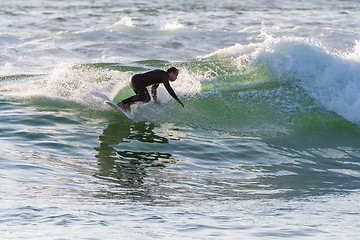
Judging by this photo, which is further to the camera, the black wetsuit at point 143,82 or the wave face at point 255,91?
the wave face at point 255,91

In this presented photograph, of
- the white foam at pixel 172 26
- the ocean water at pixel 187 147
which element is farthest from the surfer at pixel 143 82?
the white foam at pixel 172 26

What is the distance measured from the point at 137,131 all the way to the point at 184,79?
2.50 metres

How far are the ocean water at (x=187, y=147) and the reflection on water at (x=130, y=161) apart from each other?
28 millimetres

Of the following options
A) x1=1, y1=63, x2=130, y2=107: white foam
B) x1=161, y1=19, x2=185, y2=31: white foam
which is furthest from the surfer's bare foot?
x1=161, y1=19, x2=185, y2=31: white foam

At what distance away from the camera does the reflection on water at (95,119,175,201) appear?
6818 millimetres

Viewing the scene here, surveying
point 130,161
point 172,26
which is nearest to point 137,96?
point 130,161

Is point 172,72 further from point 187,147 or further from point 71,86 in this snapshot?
point 71,86

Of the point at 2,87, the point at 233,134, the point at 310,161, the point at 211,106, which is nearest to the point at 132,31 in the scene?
the point at 2,87

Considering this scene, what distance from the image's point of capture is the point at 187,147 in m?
9.22

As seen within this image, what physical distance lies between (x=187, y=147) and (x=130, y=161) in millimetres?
1357

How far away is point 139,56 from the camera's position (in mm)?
19031

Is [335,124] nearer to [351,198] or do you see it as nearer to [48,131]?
[351,198]

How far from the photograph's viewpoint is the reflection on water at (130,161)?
6818 mm

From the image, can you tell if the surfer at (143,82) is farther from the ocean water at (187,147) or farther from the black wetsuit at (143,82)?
the ocean water at (187,147)
